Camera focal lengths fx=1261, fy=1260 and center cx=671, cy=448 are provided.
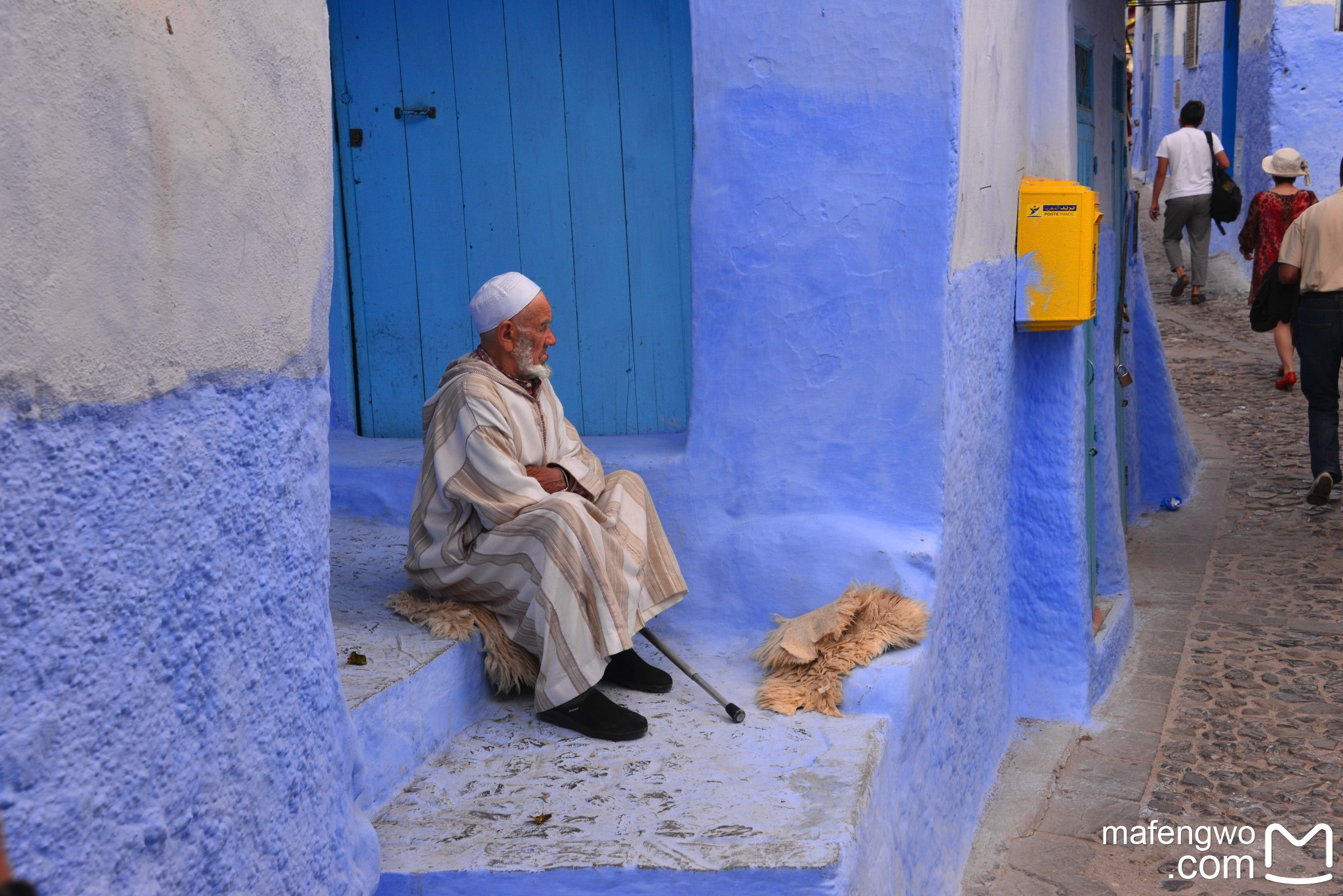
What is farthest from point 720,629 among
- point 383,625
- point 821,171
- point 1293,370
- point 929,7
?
point 1293,370

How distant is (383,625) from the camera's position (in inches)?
A: 131

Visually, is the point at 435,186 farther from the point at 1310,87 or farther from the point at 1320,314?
the point at 1310,87

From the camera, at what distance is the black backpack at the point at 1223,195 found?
1102cm

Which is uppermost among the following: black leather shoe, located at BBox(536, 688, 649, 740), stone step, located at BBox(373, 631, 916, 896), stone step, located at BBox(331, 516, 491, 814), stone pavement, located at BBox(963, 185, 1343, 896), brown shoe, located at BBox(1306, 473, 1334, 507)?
stone step, located at BBox(331, 516, 491, 814)

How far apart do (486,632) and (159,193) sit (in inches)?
73.2

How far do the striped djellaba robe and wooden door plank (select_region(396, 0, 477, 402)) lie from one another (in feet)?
3.54

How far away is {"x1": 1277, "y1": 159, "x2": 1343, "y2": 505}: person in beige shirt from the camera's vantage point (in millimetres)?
7055

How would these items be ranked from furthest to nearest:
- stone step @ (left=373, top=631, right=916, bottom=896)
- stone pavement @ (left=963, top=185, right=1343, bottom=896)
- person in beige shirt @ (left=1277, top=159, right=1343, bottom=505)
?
person in beige shirt @ (left=1277, top=159, right=1343, bottom=505)
stone pavement @ (left=963, top=185, right=1343, bottom=896)
stone step @ (left=373, top=631, right=916, bottom=896)

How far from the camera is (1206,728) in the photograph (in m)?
4.95

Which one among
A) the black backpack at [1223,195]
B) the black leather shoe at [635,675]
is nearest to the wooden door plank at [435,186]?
the black leather shoe at [635,675]

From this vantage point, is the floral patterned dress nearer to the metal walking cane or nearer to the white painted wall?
the metal walking cane

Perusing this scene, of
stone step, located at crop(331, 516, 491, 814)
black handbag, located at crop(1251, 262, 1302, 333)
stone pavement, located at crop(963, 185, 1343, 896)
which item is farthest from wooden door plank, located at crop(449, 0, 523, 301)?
black handbag, located at crop(1251, 262, 1302, 333)

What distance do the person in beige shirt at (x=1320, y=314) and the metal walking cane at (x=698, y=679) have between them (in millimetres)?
5287

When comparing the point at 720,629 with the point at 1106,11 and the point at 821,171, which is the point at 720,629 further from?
the point at 1106,11
